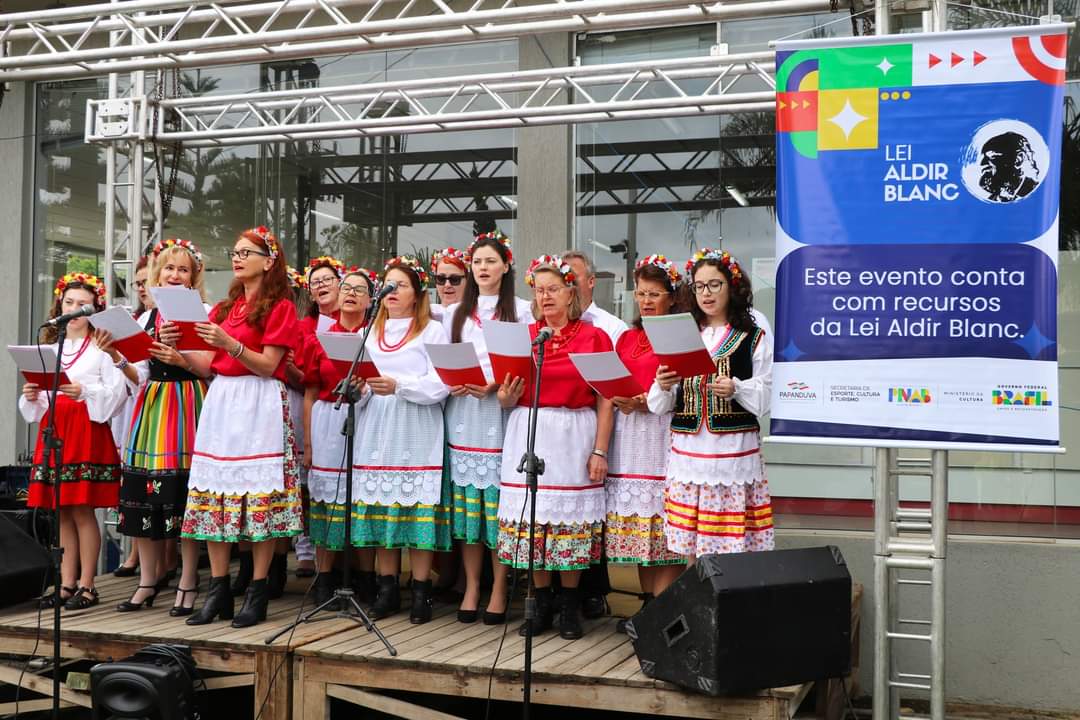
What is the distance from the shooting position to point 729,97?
6438 millimetres

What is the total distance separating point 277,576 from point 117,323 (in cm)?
183

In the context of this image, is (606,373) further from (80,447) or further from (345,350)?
(80,447)

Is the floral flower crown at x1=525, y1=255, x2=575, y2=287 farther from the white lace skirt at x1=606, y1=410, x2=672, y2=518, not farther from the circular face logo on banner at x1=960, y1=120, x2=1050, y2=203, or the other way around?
the circular face logo on banner at x1=960, y1=120, x2=1050, y2=203

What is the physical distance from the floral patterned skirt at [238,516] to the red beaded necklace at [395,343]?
610 millimetres

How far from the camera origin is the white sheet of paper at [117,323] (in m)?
4.51

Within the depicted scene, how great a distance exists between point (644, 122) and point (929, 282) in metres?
4.25

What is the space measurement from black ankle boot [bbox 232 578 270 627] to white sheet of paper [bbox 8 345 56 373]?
58.0 inches

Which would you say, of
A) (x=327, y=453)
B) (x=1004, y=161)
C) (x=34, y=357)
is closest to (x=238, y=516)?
(x=327, y=453)

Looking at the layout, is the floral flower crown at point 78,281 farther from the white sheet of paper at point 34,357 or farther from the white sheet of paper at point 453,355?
the white sheet of paper at point 453,355

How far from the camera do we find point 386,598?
514cm

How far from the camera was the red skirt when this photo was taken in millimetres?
5375

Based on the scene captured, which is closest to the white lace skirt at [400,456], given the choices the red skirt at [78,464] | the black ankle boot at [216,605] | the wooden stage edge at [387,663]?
the wooden stage edge at [387,663]

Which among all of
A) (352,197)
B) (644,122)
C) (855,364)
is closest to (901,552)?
(855,364)

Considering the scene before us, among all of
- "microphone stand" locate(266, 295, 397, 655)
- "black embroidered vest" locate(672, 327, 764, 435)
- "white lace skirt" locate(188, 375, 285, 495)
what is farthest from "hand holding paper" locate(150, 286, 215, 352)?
"black embroidered vest" locate(672, 327, 764, 435)
